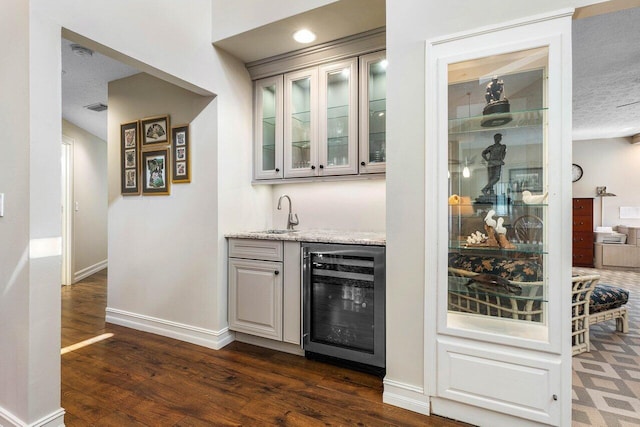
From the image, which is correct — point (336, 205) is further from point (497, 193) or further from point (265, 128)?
point (497, 193)

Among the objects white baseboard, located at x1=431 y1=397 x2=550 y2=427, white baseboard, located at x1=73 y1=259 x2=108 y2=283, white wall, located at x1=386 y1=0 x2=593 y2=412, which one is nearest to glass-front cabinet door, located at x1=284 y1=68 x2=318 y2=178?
white wall, located at x1=386 y1=0 x2=593 y2=412

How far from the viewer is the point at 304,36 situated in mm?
2557

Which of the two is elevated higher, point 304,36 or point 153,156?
point 304,36

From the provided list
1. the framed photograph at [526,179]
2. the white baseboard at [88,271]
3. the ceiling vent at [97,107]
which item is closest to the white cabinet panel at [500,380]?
the framed photograph at [526,179]

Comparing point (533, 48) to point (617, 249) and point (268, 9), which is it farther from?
point (617, 249)

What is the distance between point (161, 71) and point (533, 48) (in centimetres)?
226

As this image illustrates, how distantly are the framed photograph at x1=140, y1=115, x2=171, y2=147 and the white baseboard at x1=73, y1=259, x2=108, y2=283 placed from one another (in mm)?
3202

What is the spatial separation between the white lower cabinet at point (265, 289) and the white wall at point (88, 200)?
365 cm

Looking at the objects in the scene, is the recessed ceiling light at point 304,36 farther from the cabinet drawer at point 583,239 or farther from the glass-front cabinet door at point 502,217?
the cabinet drawer at point 583,239

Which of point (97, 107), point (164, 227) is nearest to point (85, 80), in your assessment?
point (97, 107)

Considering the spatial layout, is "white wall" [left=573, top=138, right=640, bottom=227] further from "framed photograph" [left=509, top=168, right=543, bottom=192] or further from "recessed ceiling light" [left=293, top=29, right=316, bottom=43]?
"recessed ceiling light" [left=293, top=29, right=316, bottom=43]

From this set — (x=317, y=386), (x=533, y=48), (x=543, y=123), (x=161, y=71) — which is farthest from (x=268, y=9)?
(x=317, y=386)

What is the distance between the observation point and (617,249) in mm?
6383

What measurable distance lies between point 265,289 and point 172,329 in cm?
104
